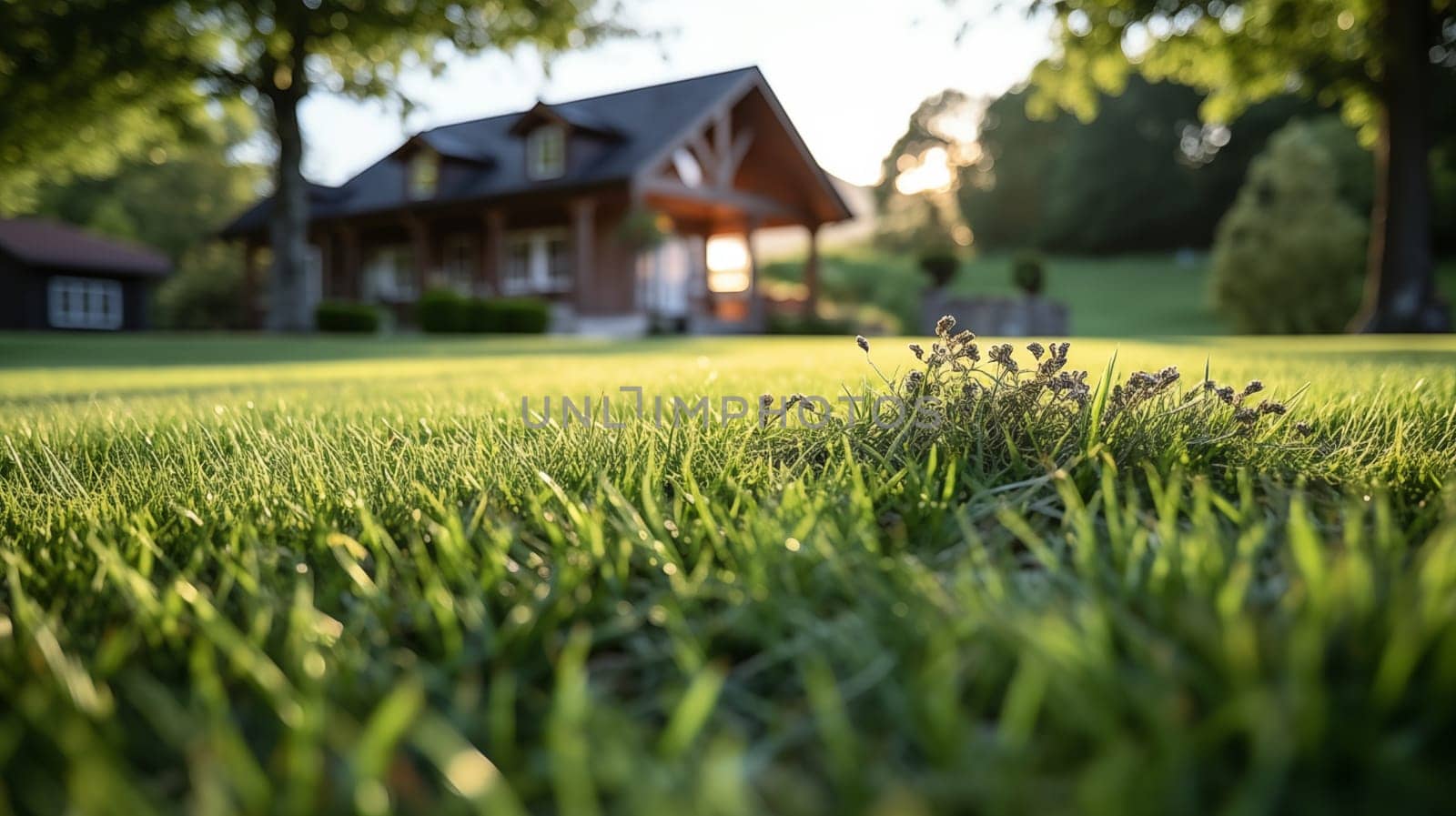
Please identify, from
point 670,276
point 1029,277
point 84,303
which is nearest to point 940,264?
point 1029,277

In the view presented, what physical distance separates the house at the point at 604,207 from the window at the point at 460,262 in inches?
1.5

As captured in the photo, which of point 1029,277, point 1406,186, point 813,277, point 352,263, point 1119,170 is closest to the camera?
point 1406,186

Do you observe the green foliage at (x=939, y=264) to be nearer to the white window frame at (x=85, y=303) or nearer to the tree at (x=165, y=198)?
the white window frame at (x=85, y=303)

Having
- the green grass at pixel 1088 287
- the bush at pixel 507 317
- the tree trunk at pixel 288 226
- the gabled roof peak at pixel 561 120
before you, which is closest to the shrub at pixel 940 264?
the green grass at pixel 1088 287

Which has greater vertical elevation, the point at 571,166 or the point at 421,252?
the point at 571,166

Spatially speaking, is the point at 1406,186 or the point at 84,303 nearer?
the point at 1406,186

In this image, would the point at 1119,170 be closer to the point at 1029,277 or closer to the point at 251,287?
the point at 1029,277

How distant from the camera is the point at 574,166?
18812mm

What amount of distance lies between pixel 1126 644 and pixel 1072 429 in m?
1.11

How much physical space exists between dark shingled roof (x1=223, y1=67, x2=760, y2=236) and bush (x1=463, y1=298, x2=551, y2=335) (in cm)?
321

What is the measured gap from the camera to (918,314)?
21.7 meters

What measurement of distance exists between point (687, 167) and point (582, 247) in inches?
112

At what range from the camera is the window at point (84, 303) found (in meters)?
27.4

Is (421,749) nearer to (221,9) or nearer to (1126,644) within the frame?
(1126,644)
